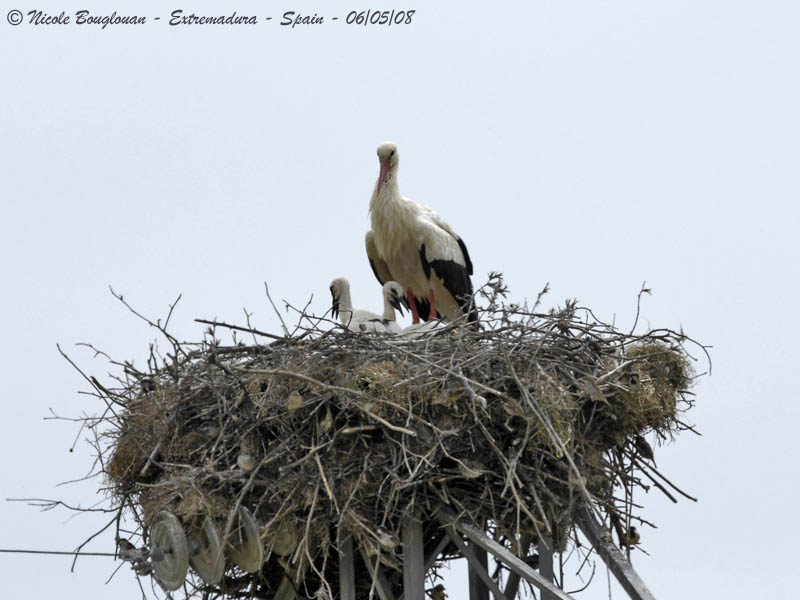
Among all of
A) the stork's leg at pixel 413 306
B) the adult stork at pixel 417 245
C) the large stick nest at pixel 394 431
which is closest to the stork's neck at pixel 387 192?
the adult stork at pixel 417 245

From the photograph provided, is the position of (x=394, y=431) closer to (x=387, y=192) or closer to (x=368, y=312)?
(x=368, y=312)

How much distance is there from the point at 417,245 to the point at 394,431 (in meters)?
3.06

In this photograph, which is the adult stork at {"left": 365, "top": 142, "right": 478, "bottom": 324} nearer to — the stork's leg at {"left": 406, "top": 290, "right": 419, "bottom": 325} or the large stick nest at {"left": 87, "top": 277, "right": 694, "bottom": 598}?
the stork's leg at {"left": 406, "top": 290, "right": 419, "bottom": 325}

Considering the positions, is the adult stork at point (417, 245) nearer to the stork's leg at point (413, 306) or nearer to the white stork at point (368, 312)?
the stork's leg at point (413, 306)

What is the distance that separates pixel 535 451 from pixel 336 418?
101 centimetres

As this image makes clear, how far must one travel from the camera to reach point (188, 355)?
757 centimetres

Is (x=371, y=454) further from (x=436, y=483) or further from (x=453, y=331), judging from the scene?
(x=453, y=331)

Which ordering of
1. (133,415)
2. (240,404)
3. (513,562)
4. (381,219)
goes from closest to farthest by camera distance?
(513,562), (240,404), (133,415), (381,219)

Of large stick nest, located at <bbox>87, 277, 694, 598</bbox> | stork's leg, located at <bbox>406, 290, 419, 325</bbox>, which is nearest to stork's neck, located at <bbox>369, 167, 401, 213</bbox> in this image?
stork's leg, located at <bbox>406, 290, 419, 325</bbox>

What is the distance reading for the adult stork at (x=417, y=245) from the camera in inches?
384

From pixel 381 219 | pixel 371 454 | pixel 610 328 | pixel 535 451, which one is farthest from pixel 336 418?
pixel 381 219

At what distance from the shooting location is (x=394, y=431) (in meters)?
6.90

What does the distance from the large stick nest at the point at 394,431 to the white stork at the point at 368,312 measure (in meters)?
0.64

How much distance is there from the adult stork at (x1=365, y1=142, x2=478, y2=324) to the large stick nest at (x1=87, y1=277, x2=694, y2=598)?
2.03 metres
